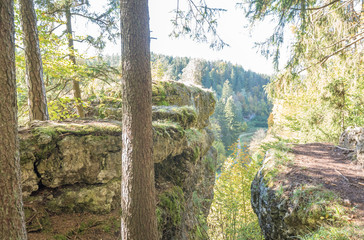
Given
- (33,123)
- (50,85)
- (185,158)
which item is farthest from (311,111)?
(50,85)

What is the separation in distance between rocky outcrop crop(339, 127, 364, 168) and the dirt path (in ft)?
0.60

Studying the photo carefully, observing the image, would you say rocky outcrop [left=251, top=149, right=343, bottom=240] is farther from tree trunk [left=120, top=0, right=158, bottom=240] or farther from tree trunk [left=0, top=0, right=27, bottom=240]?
tree trunk [left=0, top=0, right=27, bottom=240]

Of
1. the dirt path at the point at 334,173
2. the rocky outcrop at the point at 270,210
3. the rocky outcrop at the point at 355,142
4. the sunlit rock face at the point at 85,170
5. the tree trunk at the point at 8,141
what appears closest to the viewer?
the tree trunk at the point at 8,141

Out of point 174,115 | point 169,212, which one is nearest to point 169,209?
point 169,212

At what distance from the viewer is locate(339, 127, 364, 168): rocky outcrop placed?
14.6 feet

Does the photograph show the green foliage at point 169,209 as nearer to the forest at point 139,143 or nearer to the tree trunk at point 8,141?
the forest at point 139,143

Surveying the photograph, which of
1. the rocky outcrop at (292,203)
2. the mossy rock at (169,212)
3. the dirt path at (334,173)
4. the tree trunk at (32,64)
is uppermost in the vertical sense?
the tree trunk at (32,64)

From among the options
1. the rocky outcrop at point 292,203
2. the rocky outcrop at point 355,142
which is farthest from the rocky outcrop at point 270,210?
the rocky outcrop at point 355,142

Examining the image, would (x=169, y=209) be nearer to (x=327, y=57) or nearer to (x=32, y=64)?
(x=32, y=64)

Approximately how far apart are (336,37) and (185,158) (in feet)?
17.8

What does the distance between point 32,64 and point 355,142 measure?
336 inches

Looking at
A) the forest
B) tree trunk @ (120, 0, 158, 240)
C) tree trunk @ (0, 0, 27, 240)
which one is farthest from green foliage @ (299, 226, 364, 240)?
tree trunk @ (0, 0, 27, 240)

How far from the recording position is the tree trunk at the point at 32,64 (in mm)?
4102

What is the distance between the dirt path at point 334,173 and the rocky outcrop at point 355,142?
0.18 metres
